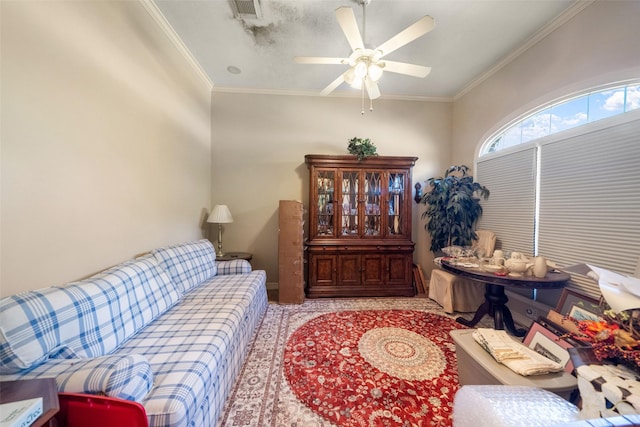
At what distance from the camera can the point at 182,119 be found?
9.00 feet

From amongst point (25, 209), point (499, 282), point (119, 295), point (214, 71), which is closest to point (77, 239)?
point (25, 209)

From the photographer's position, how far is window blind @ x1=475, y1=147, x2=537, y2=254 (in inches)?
98.9

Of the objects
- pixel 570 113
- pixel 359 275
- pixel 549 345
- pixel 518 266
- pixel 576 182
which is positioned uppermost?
pixel 570 113

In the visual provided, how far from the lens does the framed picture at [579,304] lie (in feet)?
5.25

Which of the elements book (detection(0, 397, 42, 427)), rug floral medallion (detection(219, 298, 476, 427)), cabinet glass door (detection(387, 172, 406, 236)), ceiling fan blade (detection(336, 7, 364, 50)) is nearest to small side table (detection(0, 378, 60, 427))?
book (detection(0, 397, 42, 427))

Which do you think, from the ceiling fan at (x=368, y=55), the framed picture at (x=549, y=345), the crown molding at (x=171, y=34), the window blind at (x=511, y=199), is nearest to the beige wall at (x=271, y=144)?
the crown molding at (x=171, y=34)

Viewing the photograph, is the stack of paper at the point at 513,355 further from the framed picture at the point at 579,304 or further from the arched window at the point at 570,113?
the arched window at the point at 570,113

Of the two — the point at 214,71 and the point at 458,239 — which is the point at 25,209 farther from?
the point at 458,239

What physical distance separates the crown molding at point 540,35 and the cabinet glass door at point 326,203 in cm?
244

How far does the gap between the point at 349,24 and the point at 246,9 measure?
118 centimetres

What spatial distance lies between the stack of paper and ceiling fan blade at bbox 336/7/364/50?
89.1 inches

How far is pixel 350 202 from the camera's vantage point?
3461 millimetres

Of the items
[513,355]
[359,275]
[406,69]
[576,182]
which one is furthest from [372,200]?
[513,355]

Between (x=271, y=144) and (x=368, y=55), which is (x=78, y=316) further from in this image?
(x=271, y=144)
